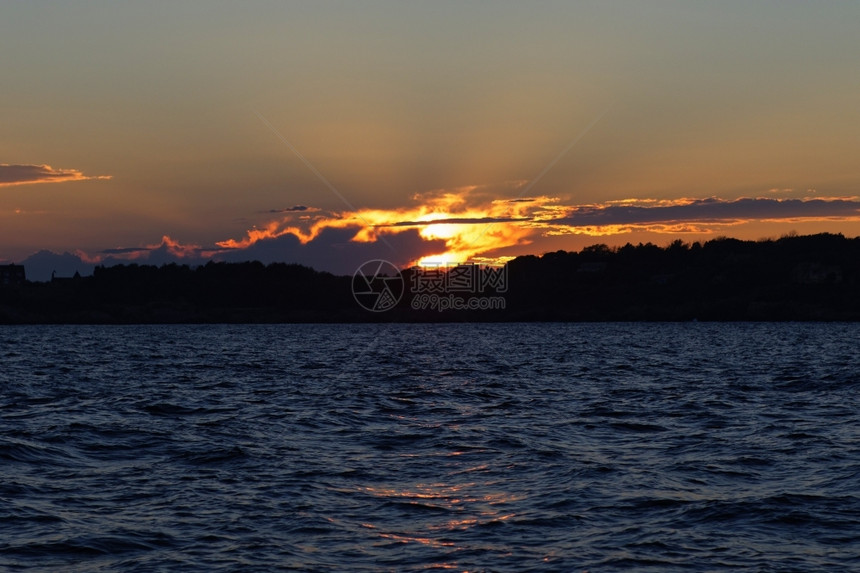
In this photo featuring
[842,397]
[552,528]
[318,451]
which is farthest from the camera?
[842,397]

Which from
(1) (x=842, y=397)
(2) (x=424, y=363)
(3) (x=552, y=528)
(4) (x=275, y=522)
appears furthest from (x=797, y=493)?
(2) (x=424, y=363)

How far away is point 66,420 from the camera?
110 ft

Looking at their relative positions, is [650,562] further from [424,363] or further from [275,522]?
[424,363]

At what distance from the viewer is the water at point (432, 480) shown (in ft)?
52.2

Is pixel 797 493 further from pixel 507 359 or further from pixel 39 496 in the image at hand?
pixel 507 359

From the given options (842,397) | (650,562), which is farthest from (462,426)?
(842,397)

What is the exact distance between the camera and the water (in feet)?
52.2

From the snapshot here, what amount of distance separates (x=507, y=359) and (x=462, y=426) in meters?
48.2

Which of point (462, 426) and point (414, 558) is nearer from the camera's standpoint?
point (414, 558)

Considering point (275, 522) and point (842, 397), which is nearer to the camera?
point (275, 522)

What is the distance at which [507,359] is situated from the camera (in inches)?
3130

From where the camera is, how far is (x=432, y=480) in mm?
22125

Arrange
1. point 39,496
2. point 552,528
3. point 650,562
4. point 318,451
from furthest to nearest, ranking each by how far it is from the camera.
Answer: point 318,451
point 39,496
point 552,528
point 650,562

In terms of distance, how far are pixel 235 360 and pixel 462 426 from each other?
5312cm
